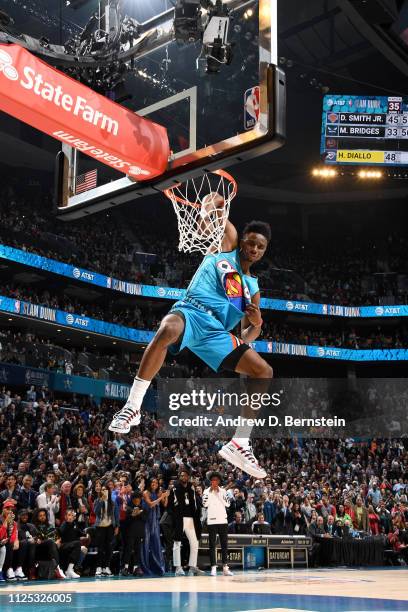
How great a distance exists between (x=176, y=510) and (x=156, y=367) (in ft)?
23.7

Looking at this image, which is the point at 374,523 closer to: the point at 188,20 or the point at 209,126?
the point at 209,126

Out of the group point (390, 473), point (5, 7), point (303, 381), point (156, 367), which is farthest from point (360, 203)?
point (156, 367)

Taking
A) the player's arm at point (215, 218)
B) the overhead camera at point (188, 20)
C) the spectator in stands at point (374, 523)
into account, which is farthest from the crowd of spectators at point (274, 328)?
the player's arm at point (215, 218)

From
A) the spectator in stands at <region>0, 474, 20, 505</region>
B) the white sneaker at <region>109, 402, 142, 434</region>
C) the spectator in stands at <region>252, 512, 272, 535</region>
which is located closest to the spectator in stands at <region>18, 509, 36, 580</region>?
the spectator in stands at <region>0, 474, 20, 505</region>

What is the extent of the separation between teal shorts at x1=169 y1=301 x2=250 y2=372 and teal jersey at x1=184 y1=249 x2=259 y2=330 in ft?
0.29

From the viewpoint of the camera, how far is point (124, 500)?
1212 centimetres

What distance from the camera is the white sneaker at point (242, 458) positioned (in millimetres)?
5852

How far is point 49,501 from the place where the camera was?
36.9 feet

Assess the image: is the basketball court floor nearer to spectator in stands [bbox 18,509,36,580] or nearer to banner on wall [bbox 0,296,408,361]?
spectator in stands [bbox 18,509,36,580]

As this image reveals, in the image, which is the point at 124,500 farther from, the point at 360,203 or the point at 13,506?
the point at 360,203

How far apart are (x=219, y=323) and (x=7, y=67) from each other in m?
2.38

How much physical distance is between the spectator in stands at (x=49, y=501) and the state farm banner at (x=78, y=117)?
6.74 metres

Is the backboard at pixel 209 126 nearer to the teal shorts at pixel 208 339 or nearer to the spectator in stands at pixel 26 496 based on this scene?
the teal shorts at pixel 208 339

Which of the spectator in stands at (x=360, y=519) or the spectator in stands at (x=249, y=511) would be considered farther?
the spectator in stands at (x=360, y=519)
